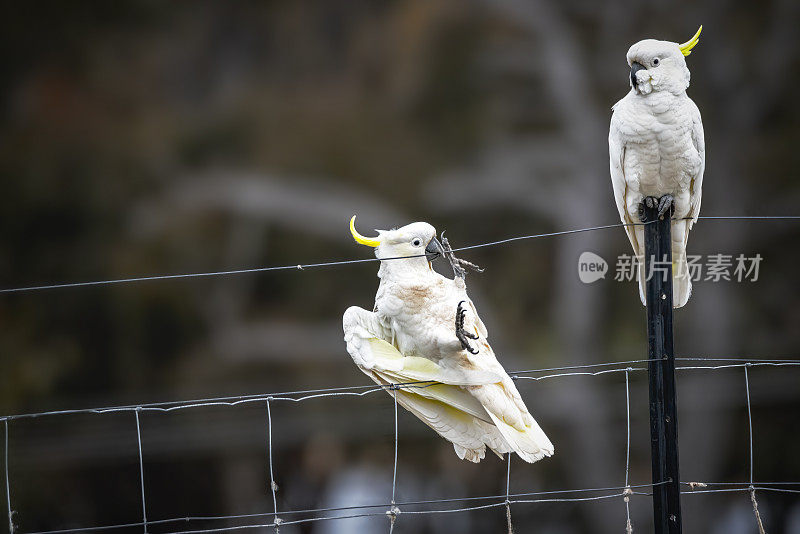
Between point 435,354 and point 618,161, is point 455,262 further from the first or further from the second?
point 618,161

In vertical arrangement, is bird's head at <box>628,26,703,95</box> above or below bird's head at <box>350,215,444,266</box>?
above

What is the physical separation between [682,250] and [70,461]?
3202 millimetres

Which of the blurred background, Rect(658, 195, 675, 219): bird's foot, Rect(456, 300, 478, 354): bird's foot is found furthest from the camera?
the blurred background

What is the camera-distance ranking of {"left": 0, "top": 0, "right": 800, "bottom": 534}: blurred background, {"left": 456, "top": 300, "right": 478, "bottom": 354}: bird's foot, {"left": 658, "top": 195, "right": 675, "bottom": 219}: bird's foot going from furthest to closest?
{"left": 0, "top": 0, "right": 800, "bottom": 534}: blurred background → {"left": 658, "top": 195, "right": 675, "bottom": 219}: bird's foot → {"left": 456, "top": 300, "right": 478, "bottom": 354}: bird's foot

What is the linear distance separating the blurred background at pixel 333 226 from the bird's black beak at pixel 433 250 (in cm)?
228

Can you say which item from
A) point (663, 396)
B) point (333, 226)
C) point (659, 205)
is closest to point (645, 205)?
point (659, 205)

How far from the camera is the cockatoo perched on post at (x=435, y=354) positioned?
1157 millimetres

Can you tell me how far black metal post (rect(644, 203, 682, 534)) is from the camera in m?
1.13

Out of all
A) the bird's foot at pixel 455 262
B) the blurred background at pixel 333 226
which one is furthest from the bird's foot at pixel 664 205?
the blurred background at pixel 333 226

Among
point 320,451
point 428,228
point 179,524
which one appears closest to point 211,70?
point 320,451

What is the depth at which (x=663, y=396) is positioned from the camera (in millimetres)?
1134

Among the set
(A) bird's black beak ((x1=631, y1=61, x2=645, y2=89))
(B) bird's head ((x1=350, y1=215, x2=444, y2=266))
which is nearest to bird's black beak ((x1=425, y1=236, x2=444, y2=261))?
(B) bird's head ((x1=350, y1=215, x2=444, y2=266))

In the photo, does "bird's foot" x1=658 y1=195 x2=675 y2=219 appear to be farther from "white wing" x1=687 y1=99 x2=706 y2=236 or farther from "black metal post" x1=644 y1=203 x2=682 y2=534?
"black metal post" x1=644 y1=203 x2=682 y2=534

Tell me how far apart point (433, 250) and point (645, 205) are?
0.43 m
